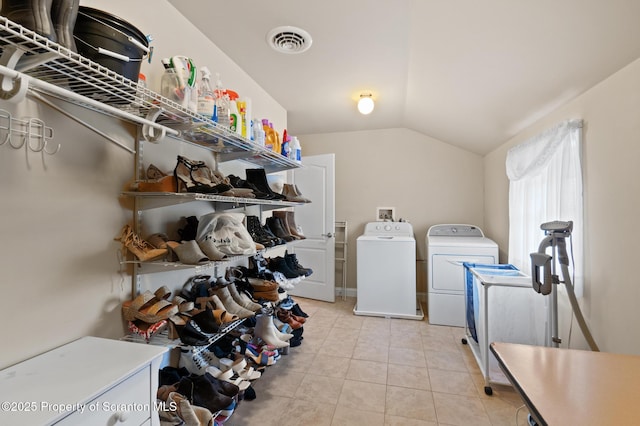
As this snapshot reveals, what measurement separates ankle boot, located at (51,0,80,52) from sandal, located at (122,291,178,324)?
952mm

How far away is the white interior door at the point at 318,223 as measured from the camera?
387 centimetres

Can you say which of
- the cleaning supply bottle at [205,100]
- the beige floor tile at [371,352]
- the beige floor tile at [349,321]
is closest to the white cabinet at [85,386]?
the cleaning supply bottle at [205,100]

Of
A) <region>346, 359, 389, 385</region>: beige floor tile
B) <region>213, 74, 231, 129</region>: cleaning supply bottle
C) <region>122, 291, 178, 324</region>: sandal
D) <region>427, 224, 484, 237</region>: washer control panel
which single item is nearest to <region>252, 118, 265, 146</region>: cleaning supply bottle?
<region>213, 74, 231, 129</region>: cleaning supply bottle

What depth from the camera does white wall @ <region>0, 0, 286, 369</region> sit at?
944 mm

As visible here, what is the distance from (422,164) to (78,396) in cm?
397

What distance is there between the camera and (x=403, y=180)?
159 inches

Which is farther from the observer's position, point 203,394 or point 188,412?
point 203,394

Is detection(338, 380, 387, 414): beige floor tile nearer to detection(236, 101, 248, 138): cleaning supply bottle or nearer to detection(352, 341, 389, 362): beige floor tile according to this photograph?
detection(352, 341, 389, 362): beige floor tile

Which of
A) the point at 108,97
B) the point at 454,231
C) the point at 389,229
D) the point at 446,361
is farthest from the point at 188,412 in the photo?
the point at 454,231

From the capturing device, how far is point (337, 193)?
4.29m

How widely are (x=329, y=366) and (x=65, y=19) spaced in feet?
7.92

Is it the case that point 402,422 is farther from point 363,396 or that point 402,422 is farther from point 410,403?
point 363,396

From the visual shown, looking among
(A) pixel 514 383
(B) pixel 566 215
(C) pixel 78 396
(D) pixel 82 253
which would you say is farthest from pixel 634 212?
(D) pixel 82 253

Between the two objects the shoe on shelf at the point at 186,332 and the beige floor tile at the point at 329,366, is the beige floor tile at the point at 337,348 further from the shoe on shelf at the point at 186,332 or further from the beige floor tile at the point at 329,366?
the shoe on shelf at the point at 186,332
